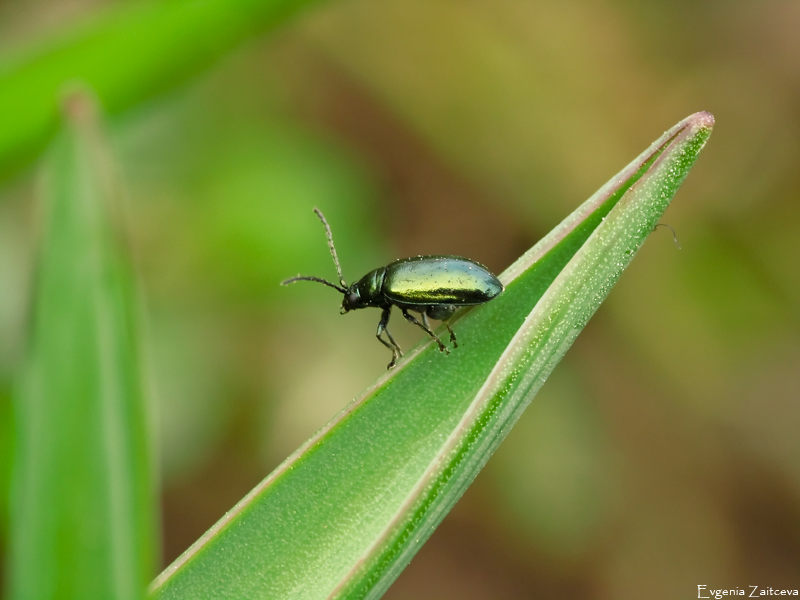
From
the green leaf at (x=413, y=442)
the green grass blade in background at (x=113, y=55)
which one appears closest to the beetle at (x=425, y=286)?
the green leaf at (x=413, y=442)

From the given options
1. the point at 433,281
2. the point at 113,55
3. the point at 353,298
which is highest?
the point at 113,55

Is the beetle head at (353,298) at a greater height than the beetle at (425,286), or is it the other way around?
the beetle head at (353,298)

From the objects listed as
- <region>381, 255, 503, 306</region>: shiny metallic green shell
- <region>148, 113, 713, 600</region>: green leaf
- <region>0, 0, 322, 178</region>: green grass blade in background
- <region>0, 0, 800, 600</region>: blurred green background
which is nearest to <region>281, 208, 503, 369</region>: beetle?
<region>381, 255, 503, 306</region>: shiny metallic green shell

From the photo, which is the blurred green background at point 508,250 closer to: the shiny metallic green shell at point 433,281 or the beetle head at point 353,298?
the beetle head at point 353,298

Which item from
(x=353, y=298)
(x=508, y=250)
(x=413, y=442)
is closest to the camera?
(x=413, y=442)

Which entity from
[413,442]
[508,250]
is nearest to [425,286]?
[413,442]

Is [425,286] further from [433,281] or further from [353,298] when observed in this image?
[353,298]

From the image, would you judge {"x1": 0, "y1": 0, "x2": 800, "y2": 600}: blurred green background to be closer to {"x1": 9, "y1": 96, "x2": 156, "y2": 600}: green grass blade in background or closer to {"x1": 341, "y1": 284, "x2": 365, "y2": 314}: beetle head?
{"x1": 341, "y1": 284, "x2": 365, "y2": 314}: beetle head
